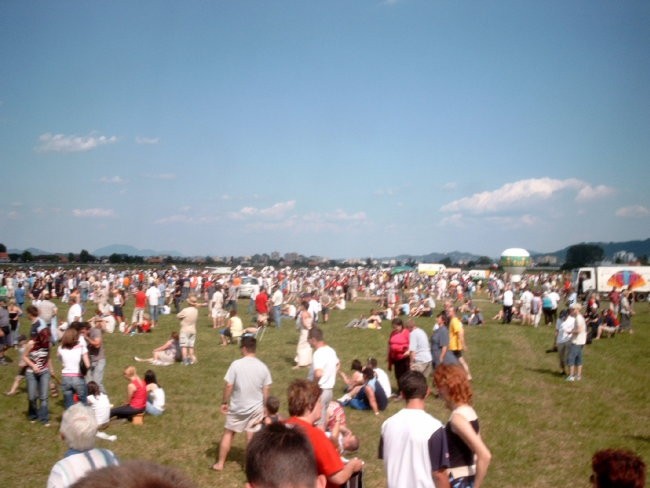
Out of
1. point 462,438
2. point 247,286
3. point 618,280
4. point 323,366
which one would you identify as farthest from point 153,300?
point 618,280

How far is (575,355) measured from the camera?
1354 centimetres

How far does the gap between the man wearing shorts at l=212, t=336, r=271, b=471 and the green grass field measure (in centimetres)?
86

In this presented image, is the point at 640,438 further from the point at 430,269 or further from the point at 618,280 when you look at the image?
the point at 430,269

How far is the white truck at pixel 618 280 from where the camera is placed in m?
39.5

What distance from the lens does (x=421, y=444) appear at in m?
3.86

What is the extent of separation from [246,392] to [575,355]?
10007 millimetres

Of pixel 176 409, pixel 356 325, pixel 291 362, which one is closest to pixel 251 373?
pixel 176 409

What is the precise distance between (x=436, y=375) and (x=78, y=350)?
267 inches

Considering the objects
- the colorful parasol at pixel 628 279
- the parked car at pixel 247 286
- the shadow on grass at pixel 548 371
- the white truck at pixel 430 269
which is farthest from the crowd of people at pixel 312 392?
the white truck at pixel 430 269

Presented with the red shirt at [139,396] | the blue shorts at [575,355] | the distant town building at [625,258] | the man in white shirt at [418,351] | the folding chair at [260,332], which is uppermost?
the distant town building at [625,258]

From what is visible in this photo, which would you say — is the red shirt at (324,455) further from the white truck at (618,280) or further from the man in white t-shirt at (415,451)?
the white truck at (618,280)

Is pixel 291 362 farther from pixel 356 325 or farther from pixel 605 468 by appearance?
pixel 605 468

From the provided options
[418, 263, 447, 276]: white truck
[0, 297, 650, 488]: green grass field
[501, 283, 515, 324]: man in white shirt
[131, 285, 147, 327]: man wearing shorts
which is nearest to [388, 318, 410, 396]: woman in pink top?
[0, 297, 650, 488]: green grass field

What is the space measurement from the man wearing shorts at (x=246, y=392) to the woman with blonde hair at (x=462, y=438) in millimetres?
3364
